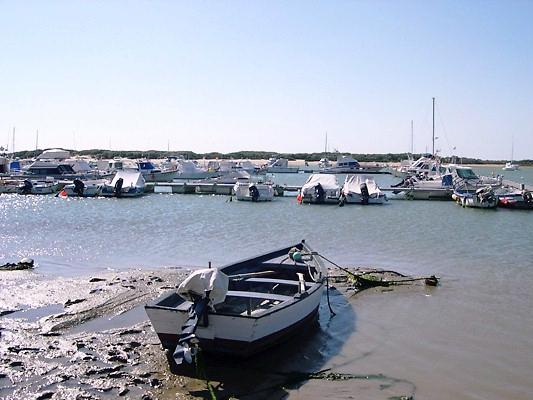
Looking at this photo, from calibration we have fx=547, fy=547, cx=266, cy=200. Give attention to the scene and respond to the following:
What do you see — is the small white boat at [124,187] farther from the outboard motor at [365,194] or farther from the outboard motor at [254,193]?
the outboard motor at [365,194]

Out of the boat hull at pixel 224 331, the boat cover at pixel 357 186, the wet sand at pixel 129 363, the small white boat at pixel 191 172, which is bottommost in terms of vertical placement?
the wet sand at pixel 129 363

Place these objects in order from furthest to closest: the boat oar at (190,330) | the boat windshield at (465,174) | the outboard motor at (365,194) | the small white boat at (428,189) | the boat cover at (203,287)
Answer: the boat windshield at (465,174) < the small white boat at (428,189) < the outboard motor at (365,194) < the boat cover at (203,287) < the boat oar at (190,330)

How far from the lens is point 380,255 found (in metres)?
19.3

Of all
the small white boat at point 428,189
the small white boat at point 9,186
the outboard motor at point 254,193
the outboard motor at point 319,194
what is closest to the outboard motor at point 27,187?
the small white boat at point 9,186

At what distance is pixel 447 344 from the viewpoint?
1043 centimetres

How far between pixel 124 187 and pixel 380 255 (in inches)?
1109

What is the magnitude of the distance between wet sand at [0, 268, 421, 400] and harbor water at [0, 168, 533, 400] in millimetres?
222

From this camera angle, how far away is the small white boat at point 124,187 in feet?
140

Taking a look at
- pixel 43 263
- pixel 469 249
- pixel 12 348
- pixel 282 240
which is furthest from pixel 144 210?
pixel 12 348

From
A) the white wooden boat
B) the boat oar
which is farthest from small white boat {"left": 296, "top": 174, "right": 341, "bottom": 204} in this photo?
the boat oar

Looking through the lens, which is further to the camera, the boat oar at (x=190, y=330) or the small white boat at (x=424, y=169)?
the small white boat at (x=424, y=169)

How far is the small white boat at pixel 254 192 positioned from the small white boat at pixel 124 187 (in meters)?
8.58

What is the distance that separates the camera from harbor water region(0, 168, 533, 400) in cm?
945

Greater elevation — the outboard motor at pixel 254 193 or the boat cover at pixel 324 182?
the boat cover at pixel 324 182
